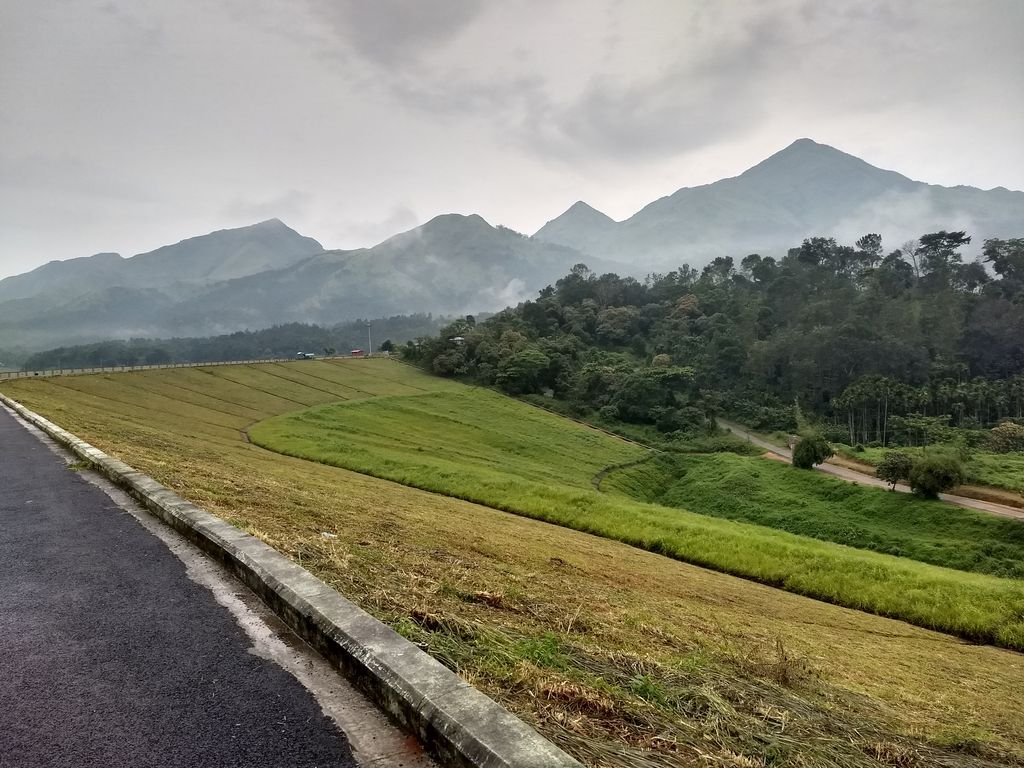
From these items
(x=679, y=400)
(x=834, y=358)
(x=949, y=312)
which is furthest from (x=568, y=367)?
(x=949, y=312)

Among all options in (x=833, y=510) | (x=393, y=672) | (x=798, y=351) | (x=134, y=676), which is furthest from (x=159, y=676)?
(x=798, y=351)

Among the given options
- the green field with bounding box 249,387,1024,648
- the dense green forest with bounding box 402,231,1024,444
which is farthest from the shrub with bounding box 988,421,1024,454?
the green field with bounding box 249,387,1024,648

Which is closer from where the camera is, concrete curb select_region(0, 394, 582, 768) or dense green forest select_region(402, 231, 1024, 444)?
concrete curb select_region(0, 394, 582, 768)

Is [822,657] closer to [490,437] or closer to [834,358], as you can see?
[490,437]

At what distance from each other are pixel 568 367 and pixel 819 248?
92.4m

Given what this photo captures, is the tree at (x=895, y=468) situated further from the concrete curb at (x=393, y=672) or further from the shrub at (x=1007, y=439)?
the concrete curb at (x=393, y=672)

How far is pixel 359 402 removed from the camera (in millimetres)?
68750

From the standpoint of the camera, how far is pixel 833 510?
4575cm

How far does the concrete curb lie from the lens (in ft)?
12.2

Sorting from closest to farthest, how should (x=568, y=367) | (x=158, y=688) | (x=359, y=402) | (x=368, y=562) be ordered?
(x=158, y=688)
(x=368, y=562)
(x=359, y=402)
(x=568, y=367)

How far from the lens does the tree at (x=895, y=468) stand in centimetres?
4556

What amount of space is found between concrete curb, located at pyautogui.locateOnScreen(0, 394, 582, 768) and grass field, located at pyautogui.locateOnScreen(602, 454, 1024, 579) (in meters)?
42.0

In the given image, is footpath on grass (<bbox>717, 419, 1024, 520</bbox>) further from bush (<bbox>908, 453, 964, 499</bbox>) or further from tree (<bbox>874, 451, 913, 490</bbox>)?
bush (<bbox>908, 453, 964, 499</bbox>)

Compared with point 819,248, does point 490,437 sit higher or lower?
lower
